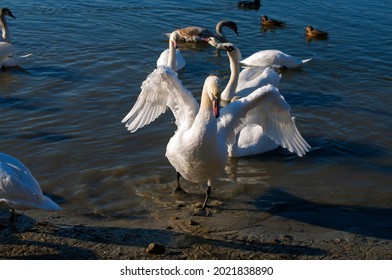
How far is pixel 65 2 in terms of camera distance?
1720cm

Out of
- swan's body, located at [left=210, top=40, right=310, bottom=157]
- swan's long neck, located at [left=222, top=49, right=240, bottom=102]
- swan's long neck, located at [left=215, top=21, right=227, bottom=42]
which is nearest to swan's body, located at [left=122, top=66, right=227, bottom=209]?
swan's body, located at [left=210, top=40, right=310, bottom=157]

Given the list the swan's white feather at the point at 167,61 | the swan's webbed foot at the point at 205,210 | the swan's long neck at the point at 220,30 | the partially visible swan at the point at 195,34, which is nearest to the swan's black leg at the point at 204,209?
the swan's webbed foot at the point at 205,210

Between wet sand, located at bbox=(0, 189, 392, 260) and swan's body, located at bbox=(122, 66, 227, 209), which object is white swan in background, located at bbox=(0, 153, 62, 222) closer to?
wet sand, located at bbox=(0, 189, 392, 260)

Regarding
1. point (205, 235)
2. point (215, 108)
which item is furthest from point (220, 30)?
point (205, 235)

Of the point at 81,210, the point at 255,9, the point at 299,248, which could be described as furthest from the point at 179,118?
the point at 255,9

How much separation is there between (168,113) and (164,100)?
2322 mm

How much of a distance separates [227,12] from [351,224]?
455 inches

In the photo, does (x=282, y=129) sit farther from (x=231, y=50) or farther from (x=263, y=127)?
(x=231, y=50)

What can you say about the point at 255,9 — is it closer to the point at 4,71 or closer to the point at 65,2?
the point at 65,2

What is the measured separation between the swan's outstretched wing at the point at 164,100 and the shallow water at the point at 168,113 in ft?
2.29

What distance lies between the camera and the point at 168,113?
33.9ft

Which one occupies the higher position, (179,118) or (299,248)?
(179,118)

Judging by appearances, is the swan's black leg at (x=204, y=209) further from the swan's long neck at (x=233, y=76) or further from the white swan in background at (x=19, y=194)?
the swan's long neck at (x=233, y=76)

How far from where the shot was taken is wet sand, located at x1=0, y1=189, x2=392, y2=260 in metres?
6.03
